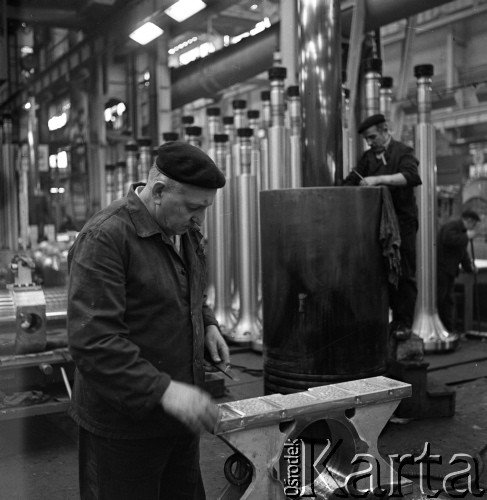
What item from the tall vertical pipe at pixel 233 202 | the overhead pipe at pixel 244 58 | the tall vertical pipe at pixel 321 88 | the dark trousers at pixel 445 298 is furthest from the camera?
the tall vertical pipe at pixel 233 202

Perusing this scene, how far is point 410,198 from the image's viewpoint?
4.18 m

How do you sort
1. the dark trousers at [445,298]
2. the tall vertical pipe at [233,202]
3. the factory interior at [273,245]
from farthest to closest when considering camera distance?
the tall vertical pipe at [233,202] < the dark trousers at [445,298] < the factory interior at [273,245]

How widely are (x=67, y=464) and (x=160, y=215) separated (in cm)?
182

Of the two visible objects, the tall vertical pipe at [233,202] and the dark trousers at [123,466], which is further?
the tall vertical pipe at [233,202]

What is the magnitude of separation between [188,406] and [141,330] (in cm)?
28

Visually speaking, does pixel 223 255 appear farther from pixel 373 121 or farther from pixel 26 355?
pixel 26 355

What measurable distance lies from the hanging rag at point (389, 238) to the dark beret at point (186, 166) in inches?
70.9

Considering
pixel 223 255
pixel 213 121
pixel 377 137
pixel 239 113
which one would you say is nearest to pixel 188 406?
pixel 377 137

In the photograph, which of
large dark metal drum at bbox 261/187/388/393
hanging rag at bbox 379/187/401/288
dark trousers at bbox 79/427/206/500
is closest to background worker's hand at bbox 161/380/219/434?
dark trousers at bbox 79/427/206/500

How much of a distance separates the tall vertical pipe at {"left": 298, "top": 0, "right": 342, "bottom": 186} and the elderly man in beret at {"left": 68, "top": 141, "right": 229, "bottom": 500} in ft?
5.98

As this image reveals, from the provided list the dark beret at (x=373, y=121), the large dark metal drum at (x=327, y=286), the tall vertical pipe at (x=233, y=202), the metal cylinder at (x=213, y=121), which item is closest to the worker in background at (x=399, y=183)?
the dark beret at (x=373, y=121)

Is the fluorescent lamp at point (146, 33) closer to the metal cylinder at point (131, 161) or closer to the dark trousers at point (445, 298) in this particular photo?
the metal cylinder at point (131, 161)

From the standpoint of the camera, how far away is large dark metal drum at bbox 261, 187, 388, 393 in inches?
126

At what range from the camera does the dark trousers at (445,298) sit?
227 inches
